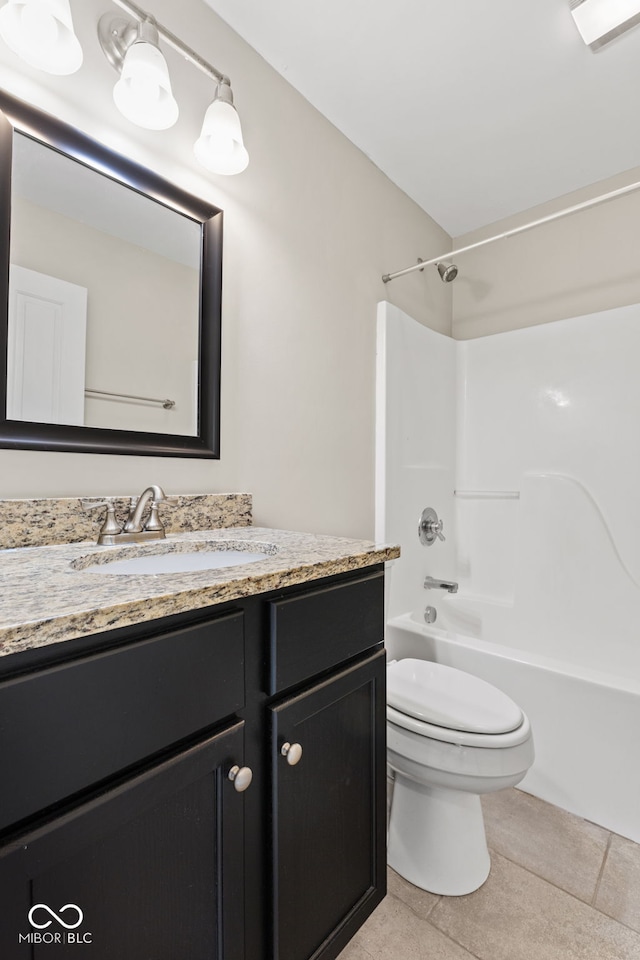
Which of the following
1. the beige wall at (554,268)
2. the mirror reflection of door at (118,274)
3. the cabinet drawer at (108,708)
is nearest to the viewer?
the cabinet drawer at (108,708)

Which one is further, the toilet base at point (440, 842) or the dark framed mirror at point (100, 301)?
the toilet base at point (440, 842)

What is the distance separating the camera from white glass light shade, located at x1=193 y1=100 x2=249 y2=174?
46.2 inches

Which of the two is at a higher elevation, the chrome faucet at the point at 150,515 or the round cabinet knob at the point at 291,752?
the chrome faucet at the point at 150,515

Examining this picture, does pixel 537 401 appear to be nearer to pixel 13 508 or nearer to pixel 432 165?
pixel 432 165

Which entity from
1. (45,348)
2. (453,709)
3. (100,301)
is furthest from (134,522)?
(453,709)

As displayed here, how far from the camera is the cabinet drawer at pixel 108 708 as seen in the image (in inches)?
19.5

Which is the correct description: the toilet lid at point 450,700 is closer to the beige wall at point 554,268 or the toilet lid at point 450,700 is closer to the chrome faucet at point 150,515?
the chrome faucet at point 150,515

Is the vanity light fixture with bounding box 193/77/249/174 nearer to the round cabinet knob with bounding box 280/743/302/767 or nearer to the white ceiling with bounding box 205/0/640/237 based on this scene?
the white ceiling with bounding box 205/0/640/237

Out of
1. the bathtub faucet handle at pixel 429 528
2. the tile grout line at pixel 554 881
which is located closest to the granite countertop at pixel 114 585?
the tile grout line at pixel 554 881

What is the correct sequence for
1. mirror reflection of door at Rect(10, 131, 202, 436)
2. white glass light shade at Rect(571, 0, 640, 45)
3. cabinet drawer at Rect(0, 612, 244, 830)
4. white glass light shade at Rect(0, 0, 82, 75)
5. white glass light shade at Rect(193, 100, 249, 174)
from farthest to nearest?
white glass light shade at Rect(571, 0, 640, 45)
white glass light shade at Rect(193, 100, 249, 174)
mirror reflection of door at Rect(10, 131, 202, 436)
white glass light shade at Rect(0, 0, 82, 75)
cabinet drawer at Rect(0, 612, 244, 830)

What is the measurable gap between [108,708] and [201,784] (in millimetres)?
220

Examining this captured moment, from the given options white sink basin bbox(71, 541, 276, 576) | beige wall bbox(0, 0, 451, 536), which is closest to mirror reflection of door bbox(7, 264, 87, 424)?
beige wall bbox(0, 0, 451, 536)

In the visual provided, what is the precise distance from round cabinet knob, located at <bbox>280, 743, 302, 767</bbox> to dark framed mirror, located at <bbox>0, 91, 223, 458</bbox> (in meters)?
0.75
